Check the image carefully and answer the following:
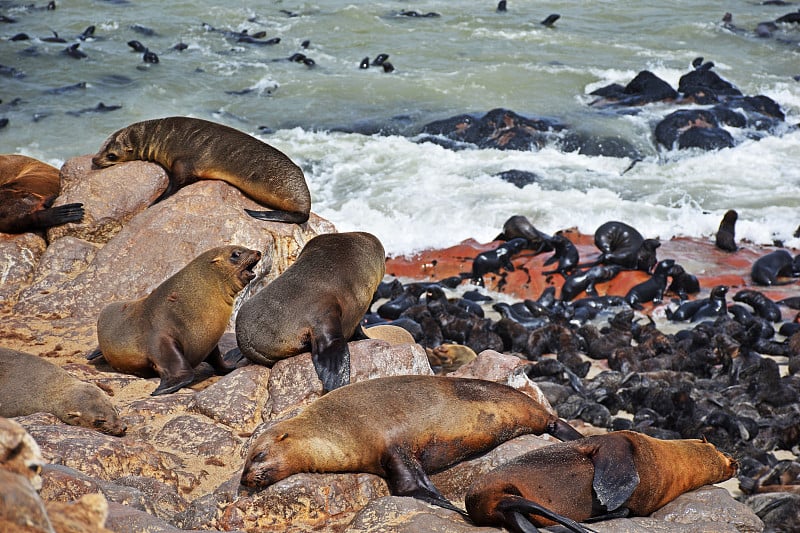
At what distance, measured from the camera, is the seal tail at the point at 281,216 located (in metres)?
7.79

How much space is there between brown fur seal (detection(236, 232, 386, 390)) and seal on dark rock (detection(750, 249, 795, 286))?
7.56m

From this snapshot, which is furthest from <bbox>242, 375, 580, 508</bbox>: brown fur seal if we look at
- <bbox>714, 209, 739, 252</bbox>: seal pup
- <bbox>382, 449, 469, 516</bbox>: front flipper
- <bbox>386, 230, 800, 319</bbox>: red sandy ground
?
<bbox>714, 209, 739, 252</bbox>: seal pup

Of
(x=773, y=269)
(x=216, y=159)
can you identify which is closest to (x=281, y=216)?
(x=216, y=159)

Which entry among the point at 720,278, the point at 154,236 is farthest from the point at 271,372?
the point at 720,278

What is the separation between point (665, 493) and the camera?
194 inches

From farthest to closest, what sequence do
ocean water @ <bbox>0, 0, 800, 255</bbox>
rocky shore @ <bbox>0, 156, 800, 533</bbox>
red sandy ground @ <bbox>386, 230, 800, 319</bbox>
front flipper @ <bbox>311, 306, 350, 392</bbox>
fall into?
1. ocean water @ <bbox>0, 0, 800, 255</bbox>
2. red sandy ground @ <bbox>386, 230, 800, 319</bbox>
3. front flipper @ <bbox>311, 306, 350, 392</bbox>
4. rocky shore @ <bbox>0, 156, 800, 533</bbox>

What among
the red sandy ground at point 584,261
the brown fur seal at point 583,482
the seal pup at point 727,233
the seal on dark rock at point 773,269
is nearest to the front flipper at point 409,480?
the brown fur seal at point 583,482

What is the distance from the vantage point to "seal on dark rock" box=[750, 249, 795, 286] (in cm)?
1262

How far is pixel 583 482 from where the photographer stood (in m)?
4.68

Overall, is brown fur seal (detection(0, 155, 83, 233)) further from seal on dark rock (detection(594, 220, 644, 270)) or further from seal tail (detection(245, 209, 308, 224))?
seal on dark rock (detection(594, 220, 644, 270))

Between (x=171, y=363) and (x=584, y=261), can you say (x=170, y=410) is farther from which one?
(x=584, y=261)

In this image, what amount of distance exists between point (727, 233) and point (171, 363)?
9.94 metres

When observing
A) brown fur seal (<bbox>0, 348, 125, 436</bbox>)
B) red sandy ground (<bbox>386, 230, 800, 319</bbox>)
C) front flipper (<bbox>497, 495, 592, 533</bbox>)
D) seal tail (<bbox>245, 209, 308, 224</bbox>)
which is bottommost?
red sandy ground (<bbox>386, 230, 800, 319</bbox>)

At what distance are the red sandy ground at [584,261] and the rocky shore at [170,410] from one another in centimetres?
289
